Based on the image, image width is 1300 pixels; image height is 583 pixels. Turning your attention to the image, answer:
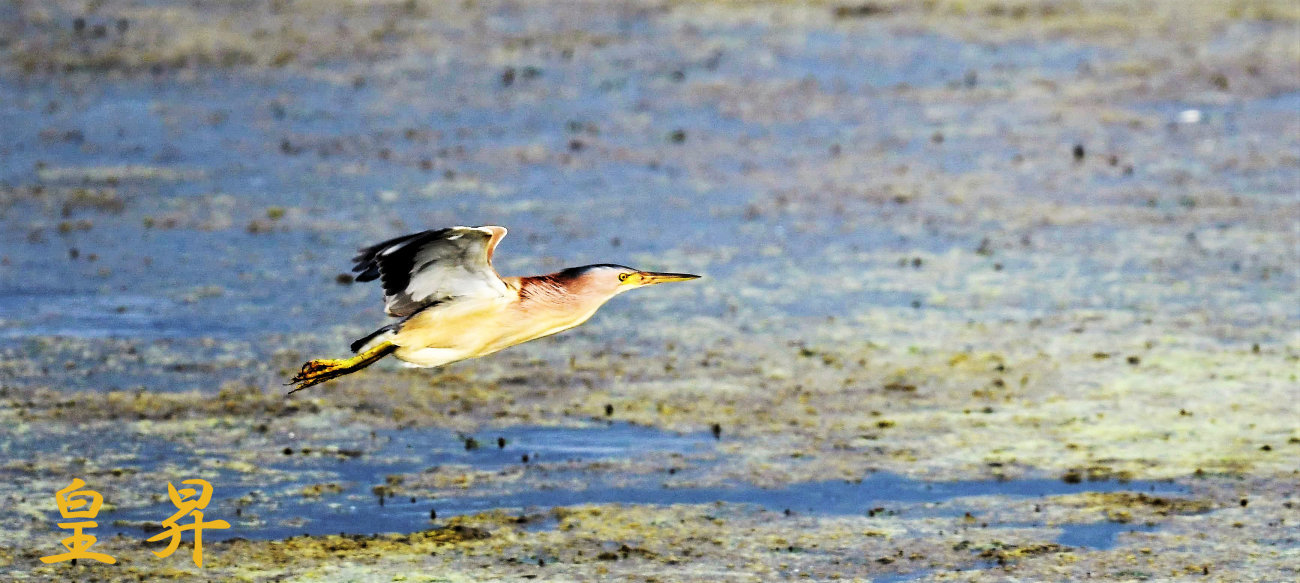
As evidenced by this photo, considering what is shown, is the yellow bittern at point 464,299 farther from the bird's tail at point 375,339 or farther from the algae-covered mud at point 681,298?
the algae-covered mud at point 681,298

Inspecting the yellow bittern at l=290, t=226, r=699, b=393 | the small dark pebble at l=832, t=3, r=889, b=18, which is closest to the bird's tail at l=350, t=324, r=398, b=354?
the yellow bittern at l=290, t=226, r=699, b=393

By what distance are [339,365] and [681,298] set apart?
174 inches

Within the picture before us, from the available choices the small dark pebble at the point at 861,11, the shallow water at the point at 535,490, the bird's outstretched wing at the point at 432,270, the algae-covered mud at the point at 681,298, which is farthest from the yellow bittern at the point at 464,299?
the small dark pebble at the point at 861,11

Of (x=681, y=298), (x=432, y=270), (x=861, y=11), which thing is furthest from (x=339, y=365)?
(x=861, y=11)

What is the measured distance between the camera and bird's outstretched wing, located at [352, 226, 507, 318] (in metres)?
6.39

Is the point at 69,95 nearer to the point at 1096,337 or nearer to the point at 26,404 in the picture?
the point at 26,404

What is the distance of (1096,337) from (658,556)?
11.2 ft

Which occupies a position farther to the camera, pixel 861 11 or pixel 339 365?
pixel 861 11

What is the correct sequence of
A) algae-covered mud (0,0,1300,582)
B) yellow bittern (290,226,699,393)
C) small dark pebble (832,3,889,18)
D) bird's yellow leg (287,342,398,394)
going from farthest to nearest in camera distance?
small dark pebble (832,3,889,18), algae-covered mud (0,0,1300,582), bird's yellow leg (287,342,398,394), yellow bittern (290,226,699,393)

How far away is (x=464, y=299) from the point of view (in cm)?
648

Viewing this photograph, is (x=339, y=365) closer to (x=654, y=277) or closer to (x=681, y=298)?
(x=654, y=277)

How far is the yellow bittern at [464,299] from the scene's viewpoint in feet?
20.8

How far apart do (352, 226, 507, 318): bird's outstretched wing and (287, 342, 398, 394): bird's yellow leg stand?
0.43 feet

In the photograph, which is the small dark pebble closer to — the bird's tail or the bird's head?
the bird's head
